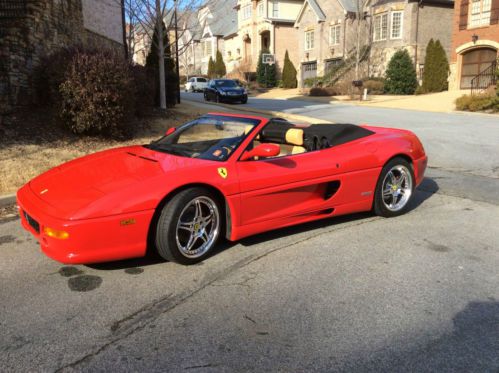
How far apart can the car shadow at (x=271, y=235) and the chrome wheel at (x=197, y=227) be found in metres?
0.17

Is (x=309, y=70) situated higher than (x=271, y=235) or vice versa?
(x=309, y=70)

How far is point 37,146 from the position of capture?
28.9 feet

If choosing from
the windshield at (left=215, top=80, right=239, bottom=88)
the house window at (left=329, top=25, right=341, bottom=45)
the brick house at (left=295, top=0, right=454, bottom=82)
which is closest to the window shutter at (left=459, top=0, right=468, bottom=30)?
the brick house at (left=295, top=0, right=454, bottom=82)

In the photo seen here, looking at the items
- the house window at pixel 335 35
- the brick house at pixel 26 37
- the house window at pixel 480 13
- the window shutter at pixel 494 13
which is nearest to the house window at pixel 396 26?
the house window at pixel 480 13

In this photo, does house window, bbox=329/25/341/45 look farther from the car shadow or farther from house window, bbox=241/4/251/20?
the car shadow

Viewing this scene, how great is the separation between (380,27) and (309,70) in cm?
1066

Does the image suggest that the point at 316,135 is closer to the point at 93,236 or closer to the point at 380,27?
the point at 93,236

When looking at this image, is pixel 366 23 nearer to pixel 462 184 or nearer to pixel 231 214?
pixel 462 184

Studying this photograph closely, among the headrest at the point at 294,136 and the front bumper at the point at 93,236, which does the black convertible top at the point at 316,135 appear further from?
the front bumper at the point at 93,236

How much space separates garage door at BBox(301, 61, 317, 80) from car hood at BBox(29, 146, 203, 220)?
44.0 m

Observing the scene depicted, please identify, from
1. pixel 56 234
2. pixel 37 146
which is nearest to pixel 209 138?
pixel 56 234

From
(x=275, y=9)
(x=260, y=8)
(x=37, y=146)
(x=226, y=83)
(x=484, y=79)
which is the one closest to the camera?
(x=37, y=146)

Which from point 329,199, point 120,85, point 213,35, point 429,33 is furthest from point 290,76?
point 329,199

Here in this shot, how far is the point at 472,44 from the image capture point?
3044cm
